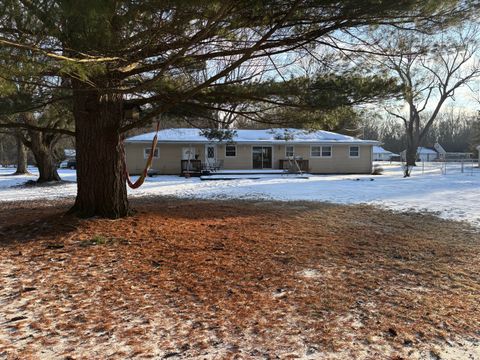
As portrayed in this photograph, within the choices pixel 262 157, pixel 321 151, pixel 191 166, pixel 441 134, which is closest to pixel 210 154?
pixel 191 166

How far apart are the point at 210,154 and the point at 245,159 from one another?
90.6 inches

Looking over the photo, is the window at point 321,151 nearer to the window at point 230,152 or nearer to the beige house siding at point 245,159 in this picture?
the beige house siding at point 245,159

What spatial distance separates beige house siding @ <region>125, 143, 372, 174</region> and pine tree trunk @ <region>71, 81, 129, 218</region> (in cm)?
1757

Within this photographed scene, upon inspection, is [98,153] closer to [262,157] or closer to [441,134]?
[262,157]

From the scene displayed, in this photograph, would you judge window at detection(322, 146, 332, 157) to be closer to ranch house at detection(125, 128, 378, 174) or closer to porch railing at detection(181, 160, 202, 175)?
ranch house at detection(125, 128, 378, 174)

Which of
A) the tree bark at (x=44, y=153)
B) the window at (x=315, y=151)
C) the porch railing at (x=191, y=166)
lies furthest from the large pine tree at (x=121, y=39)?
the window at (x=315, y=151)

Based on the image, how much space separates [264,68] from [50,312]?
6.52 meters


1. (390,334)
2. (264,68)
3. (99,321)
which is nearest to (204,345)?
(99,321)

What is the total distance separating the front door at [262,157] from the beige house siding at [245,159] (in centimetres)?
31

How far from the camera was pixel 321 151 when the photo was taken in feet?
86.1

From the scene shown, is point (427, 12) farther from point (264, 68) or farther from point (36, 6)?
point (36, 6)

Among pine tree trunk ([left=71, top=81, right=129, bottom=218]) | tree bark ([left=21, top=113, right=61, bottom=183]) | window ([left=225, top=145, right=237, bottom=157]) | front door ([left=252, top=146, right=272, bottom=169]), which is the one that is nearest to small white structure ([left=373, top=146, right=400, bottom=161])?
front door ([left=252, top=146, right=272, bottom=169])

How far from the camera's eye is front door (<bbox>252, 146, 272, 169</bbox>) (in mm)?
25875

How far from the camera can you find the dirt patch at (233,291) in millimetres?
2768
